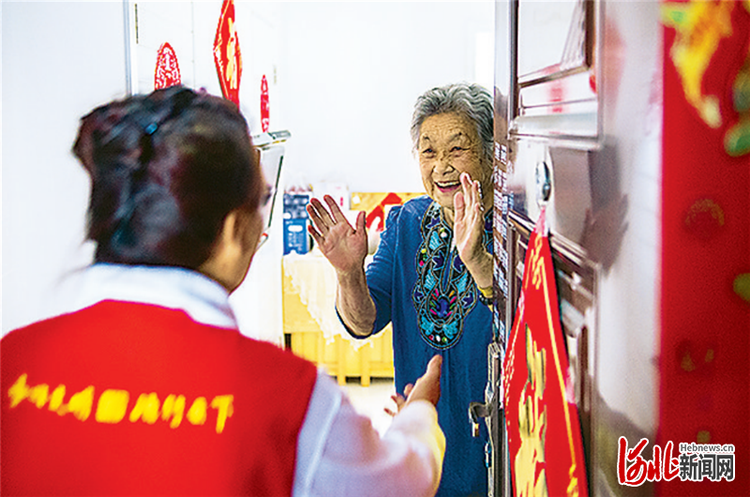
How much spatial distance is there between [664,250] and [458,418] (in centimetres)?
124

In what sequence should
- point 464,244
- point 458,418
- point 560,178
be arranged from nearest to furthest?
point 560,178
point 464,244
point 458,418

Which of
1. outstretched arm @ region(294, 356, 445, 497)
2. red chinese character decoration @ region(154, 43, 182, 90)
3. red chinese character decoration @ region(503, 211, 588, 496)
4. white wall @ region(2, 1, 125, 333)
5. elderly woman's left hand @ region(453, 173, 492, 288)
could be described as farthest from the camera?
red chinese character decoration @ region(154, 43, 182, 90)

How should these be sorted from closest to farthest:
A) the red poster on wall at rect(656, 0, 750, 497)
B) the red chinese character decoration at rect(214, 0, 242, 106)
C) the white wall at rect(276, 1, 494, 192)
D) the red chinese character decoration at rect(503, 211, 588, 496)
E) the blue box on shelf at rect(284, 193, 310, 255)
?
the red poster on wall at rect(656, 0, 750, 497) < the red chinese character decoration at rect(503, 211, 588, 496) < the red chinese character decoration at rect(214, 0, 242, 106) < the blue box on shelf at rect(284, 193, 310, 255) < the white wall at rect(276, 1, 494, 192)

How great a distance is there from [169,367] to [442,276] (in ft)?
3.18

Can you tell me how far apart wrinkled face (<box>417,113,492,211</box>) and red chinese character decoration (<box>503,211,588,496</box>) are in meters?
0.74

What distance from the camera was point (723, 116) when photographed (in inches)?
16.9

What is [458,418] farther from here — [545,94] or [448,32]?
[448,32]

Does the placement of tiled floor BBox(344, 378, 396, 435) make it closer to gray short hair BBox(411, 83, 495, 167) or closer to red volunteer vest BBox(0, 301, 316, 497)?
gray short hair BBox(411, 83, 495, 167)

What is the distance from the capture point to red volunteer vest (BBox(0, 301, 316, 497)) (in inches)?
28.4

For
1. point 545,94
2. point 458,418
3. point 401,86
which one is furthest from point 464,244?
point 401,86

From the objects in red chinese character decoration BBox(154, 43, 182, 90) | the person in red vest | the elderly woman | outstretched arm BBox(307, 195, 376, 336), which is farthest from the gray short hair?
the person in red vest

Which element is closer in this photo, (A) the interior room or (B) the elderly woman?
(A) the interior room

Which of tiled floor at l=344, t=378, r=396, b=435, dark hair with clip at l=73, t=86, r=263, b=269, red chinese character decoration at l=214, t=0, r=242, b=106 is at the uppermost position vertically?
red chinese character decoration at l=214, t=0, r=242, b=106

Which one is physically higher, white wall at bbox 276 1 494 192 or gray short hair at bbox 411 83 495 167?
white wall at bbox 276 1 494 192
